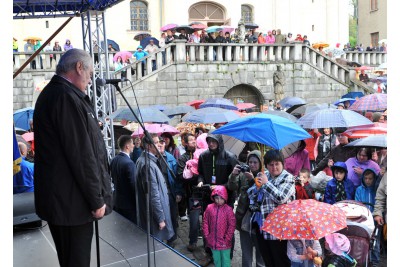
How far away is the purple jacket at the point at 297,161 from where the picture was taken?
7.61 meters

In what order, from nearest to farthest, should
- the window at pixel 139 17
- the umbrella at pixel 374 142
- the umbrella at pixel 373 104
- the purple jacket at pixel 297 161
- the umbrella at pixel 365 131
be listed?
the umbrella at pixel 374 142 → the purple jacket at pixel 297 161 → the umbrella at pixel 365 131 → the umbrella at pixel 373 104 → the window at pixel 139 17

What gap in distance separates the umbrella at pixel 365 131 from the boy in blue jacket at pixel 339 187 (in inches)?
75.5

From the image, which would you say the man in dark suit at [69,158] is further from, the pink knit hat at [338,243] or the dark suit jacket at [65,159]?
the pink knit hat at [338,243]

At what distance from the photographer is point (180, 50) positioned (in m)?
→ 18.6

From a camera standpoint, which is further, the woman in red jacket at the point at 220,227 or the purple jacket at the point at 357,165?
the purple jacket at the point at 357,165

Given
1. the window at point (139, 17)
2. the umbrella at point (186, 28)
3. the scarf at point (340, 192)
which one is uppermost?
the window at point (139, 17)

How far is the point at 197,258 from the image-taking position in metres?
6.64

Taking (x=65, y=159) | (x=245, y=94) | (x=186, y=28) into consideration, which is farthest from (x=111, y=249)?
(x=186, y=28)

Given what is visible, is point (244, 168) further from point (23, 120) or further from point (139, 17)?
point (139, 17)

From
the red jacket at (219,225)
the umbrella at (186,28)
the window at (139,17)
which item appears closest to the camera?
the red jacket at (219,225)

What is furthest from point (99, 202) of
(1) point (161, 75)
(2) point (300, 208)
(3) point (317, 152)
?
(1) point (161, 75)

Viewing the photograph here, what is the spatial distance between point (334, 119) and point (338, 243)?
428 centimetres

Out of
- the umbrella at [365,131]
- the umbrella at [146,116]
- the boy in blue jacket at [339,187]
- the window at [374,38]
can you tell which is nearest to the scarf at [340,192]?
the boy in blue jacket at [339,187]

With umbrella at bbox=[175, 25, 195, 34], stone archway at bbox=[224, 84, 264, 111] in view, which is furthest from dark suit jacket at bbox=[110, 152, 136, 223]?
umbrella at bbox=[175, 25, 195, 34]
